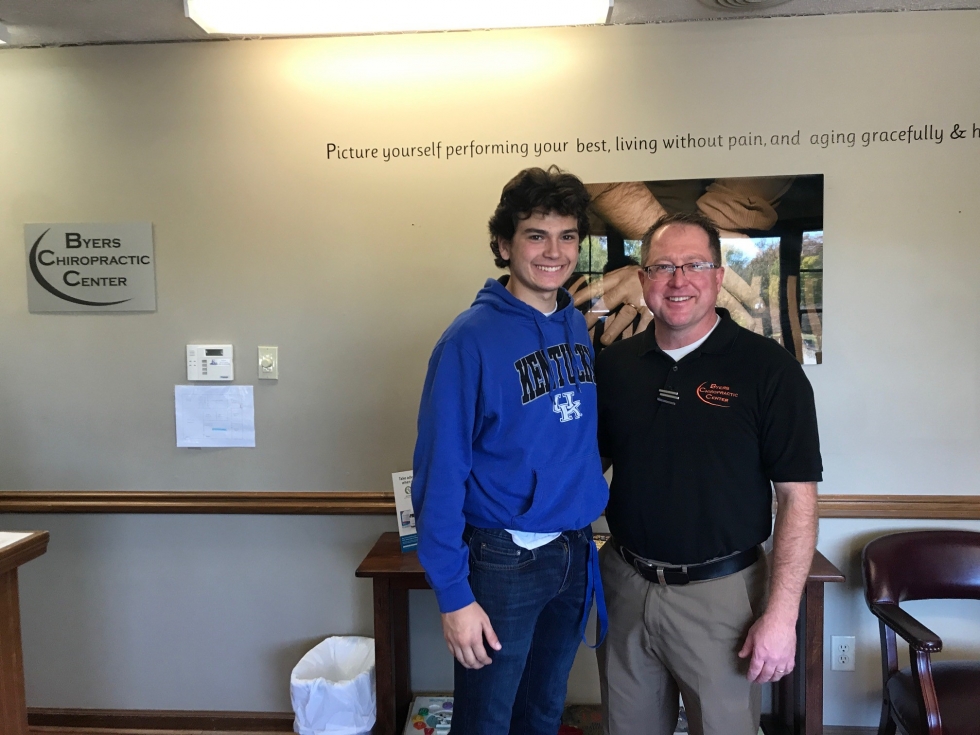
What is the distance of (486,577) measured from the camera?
1.27 m

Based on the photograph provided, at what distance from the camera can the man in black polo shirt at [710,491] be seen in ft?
4.25

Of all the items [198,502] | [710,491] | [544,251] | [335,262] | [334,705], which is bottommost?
[334,705]

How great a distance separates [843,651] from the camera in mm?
2156

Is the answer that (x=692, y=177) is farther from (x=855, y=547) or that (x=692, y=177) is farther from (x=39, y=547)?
(x=39, y=547)

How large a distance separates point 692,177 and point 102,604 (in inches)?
105

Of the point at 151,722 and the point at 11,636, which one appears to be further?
the point at 151,722

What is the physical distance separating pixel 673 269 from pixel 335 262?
4.17 feet

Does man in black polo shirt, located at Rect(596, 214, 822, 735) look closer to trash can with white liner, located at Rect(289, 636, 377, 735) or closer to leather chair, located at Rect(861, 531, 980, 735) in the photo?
leather chair, located at Rect(861, 531, 980, 735)

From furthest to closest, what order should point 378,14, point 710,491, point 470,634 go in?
point 378,14 < point 710,491 < point 470,634

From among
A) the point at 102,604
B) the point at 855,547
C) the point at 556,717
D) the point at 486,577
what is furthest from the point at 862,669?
the point at 102,604

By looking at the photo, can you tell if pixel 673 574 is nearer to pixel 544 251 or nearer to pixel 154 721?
pixel 544 251

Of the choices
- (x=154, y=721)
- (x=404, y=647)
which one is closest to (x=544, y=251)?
(x=404, y=647)

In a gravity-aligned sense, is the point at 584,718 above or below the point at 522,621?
below

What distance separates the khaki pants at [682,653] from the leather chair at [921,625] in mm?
566
